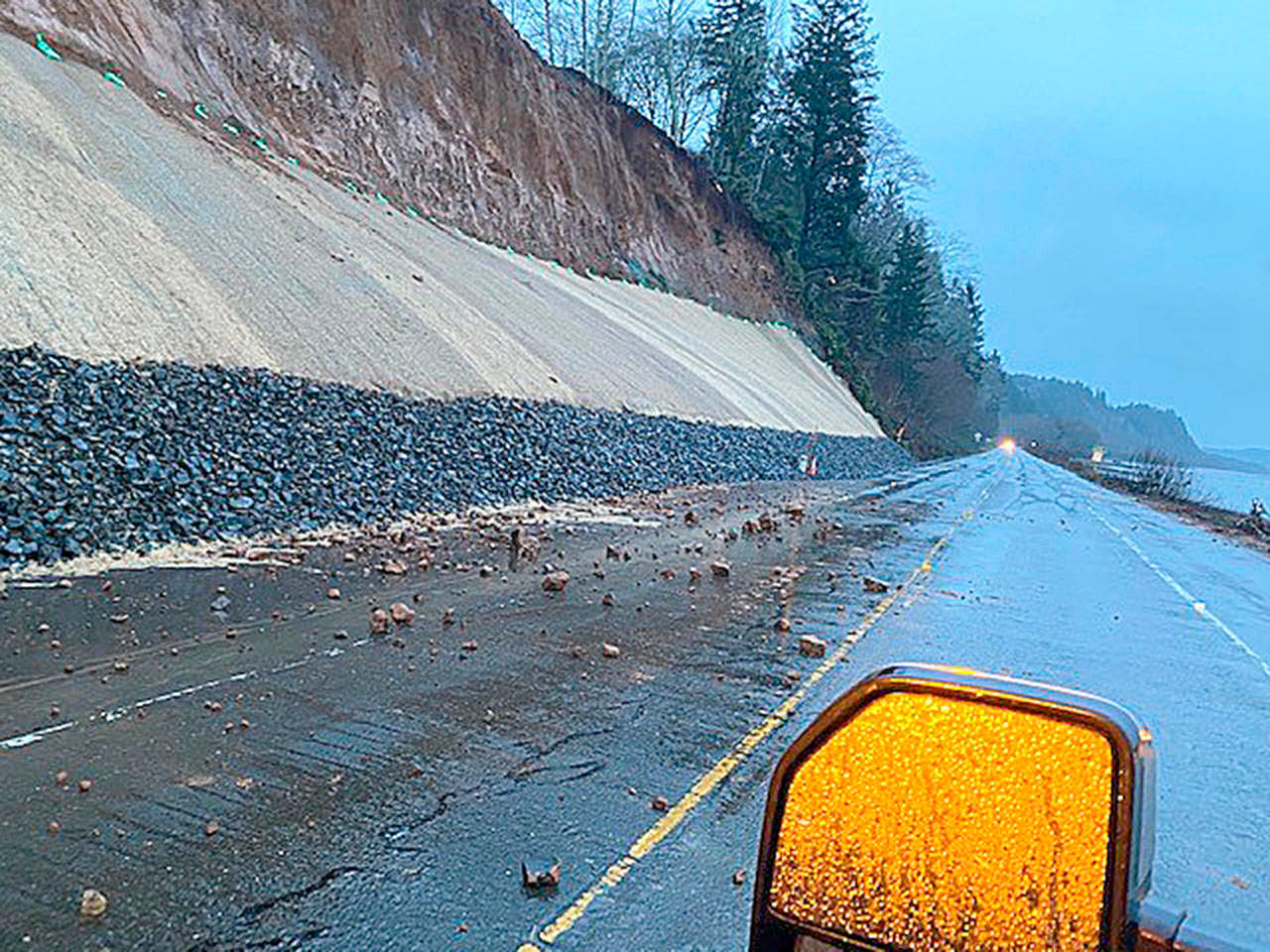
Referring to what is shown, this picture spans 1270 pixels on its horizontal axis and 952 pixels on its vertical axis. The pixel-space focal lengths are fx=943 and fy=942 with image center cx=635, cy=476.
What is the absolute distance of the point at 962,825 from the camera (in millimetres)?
1270

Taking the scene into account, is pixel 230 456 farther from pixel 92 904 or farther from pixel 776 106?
pixel 776 106

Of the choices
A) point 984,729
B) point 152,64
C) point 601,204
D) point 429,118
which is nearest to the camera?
point 984,729

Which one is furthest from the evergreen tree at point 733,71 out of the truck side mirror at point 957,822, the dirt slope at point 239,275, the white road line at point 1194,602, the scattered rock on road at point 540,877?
the truck side mirror at point 957,822

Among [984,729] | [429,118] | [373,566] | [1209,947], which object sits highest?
[429,118]

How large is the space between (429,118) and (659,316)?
34.9 feet

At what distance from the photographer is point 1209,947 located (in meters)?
1.06

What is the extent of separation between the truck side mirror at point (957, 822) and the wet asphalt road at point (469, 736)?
0.34 m

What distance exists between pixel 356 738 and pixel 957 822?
14.3ft

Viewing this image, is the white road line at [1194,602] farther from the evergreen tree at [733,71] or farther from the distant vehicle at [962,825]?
the evergreen tree at [733,71]

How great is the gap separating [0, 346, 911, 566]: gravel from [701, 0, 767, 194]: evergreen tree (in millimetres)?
40150

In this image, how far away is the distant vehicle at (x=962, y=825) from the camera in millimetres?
1169

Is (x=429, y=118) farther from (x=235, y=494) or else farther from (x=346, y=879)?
(x=346, y=879)

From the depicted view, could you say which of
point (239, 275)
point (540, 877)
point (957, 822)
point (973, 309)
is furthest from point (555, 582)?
point (973, 309)

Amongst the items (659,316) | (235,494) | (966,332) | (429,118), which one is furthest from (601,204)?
(966,332)
